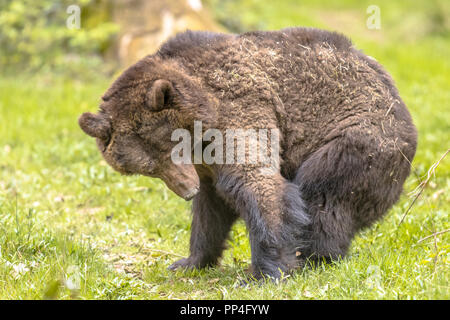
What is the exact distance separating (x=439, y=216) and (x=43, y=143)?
6.33 m

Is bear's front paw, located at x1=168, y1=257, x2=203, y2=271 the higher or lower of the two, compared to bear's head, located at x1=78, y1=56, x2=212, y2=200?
lower

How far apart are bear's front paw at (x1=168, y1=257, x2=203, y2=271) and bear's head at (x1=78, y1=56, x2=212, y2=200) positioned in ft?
3.93

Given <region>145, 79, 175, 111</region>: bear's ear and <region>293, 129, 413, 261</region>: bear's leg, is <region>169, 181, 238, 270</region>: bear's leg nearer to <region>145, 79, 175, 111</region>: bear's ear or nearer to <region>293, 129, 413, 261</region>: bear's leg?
<region>293, 129, 413, 261</region>: bear's leg

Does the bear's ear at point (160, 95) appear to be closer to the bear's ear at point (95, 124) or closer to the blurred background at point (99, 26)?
the bear's ear at point (95, 124)

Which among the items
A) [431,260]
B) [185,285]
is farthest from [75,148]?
[431,260]

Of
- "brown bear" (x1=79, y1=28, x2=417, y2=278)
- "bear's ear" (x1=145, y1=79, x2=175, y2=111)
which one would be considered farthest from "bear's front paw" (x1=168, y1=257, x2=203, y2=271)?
"bear's ear" (x1=145, y1=79, x2=175, y2=111)

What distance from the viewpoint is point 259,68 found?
17.9ft

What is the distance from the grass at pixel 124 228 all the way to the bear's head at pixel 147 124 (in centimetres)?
96

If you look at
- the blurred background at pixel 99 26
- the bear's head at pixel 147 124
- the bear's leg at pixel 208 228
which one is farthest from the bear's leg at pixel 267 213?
the blurred background at pixel 99 26

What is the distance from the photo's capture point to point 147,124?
509 cm

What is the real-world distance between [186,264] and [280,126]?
1.80 m

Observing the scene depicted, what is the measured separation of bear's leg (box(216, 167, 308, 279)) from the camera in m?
5.13

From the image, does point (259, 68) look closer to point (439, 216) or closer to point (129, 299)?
point (129, 299)

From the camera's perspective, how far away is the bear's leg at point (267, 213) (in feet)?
16.8
